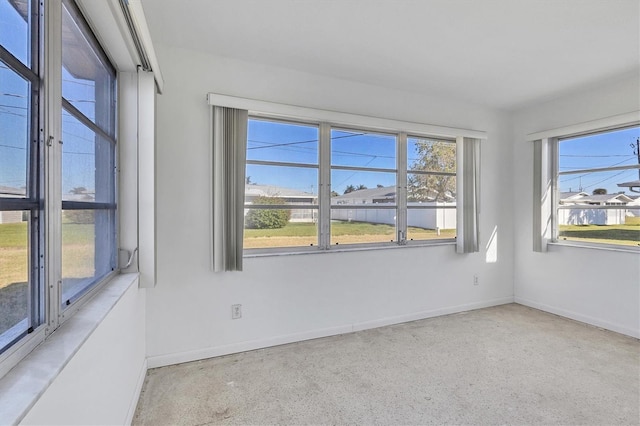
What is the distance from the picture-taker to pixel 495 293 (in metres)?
4.24

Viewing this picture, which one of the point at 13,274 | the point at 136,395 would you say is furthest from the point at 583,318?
the point at 13,274

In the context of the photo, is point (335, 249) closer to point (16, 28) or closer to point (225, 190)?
point (225, 190)

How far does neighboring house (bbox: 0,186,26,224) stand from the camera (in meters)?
0.90

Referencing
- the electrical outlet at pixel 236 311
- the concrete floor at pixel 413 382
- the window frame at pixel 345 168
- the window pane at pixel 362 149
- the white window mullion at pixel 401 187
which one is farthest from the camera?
the white window mullion at pixel 401 187

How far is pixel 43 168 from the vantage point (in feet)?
3.60

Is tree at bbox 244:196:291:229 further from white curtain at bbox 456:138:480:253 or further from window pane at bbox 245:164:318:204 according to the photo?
white curtain at bbox 456:138:480:253

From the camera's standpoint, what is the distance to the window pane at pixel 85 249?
4.49 feet

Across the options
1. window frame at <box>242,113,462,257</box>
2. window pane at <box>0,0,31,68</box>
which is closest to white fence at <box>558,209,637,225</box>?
window frame at <box>242,113,462,257</box>

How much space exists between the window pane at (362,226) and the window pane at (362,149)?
1.69 ft

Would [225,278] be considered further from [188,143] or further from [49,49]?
[49,49]

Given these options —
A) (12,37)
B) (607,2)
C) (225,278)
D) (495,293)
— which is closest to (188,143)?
(225,278)

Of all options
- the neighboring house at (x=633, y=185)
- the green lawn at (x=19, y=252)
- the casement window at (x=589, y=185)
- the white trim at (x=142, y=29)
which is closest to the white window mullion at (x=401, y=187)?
the casement window at (x=589, y=185)

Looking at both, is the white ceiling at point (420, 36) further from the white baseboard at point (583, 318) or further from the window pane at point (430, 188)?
the white baseboard at point (583, 318)

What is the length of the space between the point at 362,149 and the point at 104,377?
288 centimetres
